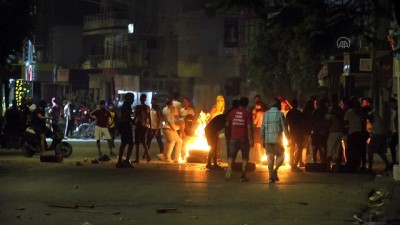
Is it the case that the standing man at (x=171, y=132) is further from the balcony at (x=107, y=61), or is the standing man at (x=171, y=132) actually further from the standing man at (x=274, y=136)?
the balcony at (x=107, y=61)

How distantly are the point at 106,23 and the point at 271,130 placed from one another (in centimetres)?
5823

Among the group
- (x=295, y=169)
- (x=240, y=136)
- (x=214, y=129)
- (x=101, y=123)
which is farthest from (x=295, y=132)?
(x=101, y=123)

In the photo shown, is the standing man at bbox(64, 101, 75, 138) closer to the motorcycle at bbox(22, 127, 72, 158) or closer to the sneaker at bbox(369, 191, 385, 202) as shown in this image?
the motorcycle at bbox(22, 127, 72, 158)

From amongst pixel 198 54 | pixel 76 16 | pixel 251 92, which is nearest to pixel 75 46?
pixel 76 16

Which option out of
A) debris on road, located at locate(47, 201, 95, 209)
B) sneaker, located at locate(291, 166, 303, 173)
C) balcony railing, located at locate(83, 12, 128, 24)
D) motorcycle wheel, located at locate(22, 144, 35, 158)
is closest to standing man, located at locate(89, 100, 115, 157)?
motorcycle wheel, located at locate(22, 144, 35, 158)

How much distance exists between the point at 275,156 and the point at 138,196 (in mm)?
3964

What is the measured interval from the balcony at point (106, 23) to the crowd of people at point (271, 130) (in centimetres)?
4957

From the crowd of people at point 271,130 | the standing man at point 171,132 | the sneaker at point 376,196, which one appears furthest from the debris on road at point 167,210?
the standing man at point 171,132

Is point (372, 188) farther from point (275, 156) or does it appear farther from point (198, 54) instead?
point (198, 54)

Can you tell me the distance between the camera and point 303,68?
3712 centimetres

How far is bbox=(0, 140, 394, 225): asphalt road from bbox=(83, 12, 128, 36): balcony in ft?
175

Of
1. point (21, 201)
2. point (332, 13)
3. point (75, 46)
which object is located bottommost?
point (21, 201)

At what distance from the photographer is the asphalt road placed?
10.4 meters

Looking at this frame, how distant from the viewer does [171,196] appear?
12516 millimetres
